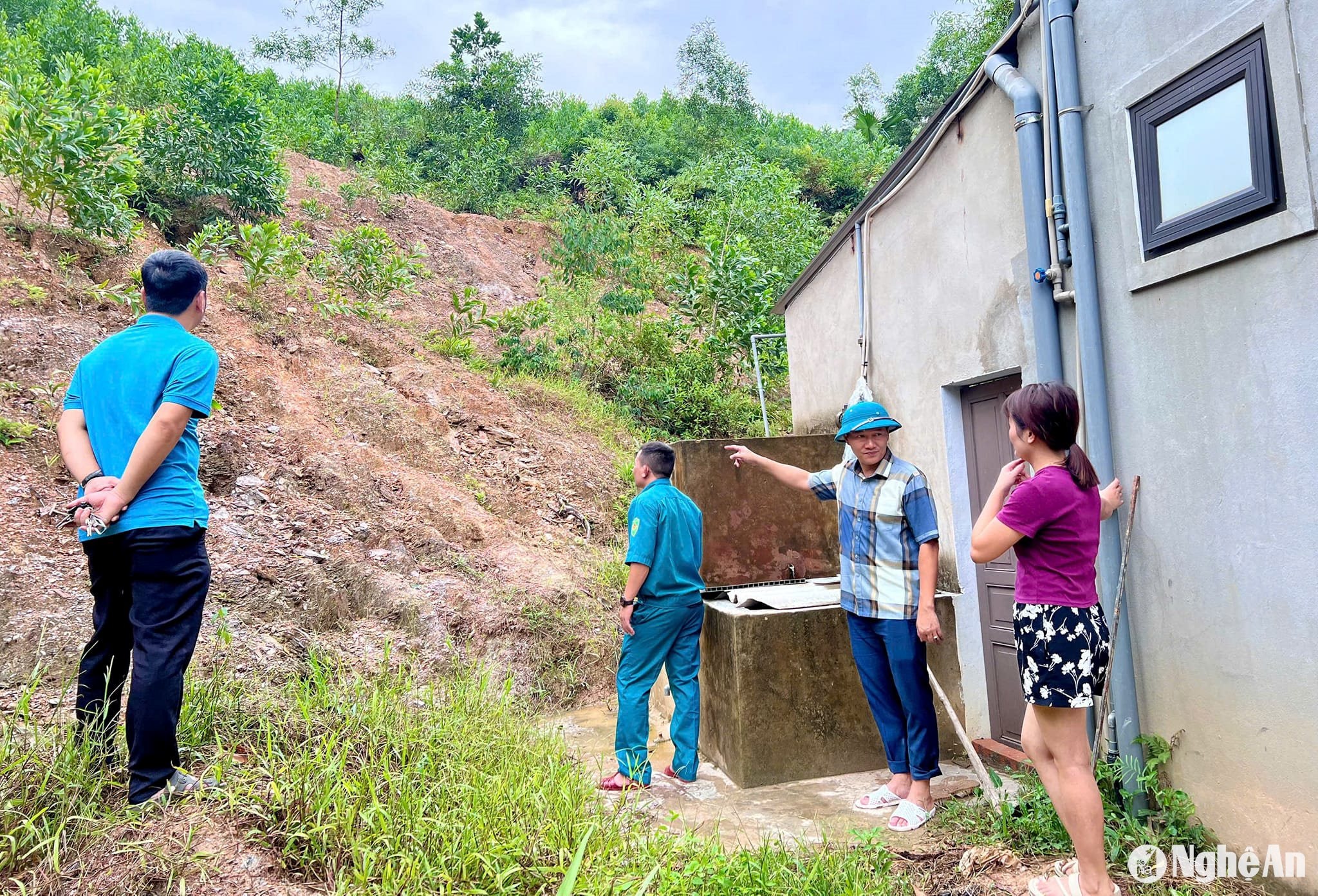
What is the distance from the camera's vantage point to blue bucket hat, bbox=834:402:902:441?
12.9 ft

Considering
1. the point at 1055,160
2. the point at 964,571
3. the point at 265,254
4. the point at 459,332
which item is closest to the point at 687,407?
the point at 459,332

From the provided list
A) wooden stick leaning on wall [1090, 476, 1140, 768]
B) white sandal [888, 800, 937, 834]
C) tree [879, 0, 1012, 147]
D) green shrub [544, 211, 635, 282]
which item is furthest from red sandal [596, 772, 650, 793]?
tree [879, 0, 1012, 147]

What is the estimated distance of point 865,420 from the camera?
3.96 m

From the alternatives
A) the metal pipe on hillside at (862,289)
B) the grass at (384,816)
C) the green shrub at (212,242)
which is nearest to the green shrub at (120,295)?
the green shrub at (212,242)

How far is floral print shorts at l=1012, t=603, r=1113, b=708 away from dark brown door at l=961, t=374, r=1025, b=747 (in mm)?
1588

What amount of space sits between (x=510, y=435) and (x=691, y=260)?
246 inches

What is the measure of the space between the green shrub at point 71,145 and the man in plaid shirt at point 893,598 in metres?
7.77

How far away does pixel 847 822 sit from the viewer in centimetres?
380

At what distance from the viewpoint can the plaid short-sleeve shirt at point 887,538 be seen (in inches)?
151

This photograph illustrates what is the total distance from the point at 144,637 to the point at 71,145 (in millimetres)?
7018

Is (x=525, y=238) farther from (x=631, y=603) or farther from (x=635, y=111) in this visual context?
(x=631, y=603)

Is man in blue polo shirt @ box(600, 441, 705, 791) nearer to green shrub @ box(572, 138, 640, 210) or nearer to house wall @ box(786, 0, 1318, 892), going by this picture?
house wall @ box(786, 0, 1318, 892)

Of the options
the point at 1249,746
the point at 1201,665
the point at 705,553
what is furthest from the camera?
the point at 705,553

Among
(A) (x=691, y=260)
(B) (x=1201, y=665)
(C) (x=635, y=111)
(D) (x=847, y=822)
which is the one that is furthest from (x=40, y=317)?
(C) (x=635, y=111)
